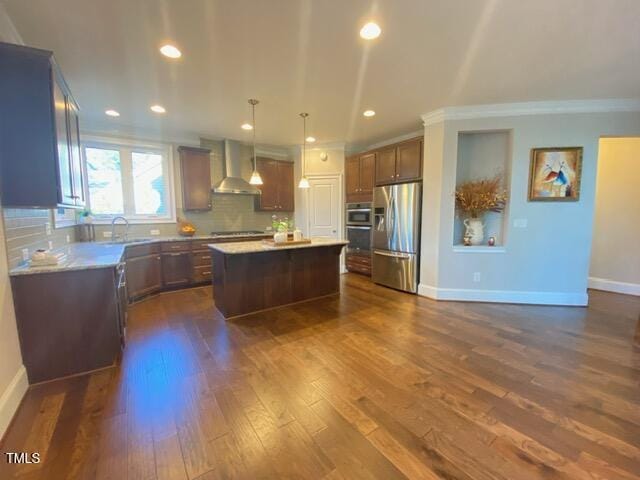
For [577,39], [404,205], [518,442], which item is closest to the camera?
[518,442]

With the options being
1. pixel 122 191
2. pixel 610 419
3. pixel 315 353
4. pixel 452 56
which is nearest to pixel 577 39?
pixel 452 56

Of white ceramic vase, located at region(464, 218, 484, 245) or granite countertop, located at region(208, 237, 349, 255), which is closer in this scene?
granite countertop, located at region(208, 237, 349, 255)

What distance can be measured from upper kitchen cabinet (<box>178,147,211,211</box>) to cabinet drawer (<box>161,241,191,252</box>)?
30.9 inches

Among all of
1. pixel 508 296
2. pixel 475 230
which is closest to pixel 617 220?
pixel 508 296

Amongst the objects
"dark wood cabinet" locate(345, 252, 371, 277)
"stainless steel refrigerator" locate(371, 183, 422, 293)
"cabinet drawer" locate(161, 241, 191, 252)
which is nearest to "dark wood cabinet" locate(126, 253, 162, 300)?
"cabinet drawer" locate(161, 241, 191, 252)

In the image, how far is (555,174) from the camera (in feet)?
11.8

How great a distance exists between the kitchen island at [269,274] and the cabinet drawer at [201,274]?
44.1 inches

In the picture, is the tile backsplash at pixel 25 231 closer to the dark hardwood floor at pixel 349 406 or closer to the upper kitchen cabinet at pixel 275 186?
the dark hardwood floor at pixel 349 406

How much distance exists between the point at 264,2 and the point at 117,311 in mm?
2764

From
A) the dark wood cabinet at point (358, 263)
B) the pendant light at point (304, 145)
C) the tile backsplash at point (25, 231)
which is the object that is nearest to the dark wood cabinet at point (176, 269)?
the tile backsplash at point (25, 231)

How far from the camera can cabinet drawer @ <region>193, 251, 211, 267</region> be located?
4.62 metres

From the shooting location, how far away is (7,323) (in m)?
1.85

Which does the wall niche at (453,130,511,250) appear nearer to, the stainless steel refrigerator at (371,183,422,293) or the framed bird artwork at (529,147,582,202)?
the framed bird artwork at (529,147,582,202)

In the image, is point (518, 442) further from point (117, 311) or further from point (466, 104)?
point (466, 104)
